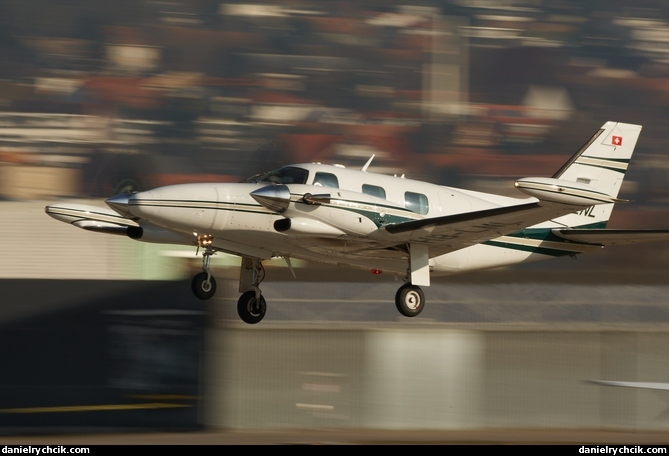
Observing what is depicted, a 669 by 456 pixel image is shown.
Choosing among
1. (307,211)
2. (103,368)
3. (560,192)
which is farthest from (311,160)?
(560,192)

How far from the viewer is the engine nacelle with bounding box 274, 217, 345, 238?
1656 cm

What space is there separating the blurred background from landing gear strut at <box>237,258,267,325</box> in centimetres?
210

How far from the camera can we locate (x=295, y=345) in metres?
25.7

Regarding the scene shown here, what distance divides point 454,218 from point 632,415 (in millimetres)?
11807

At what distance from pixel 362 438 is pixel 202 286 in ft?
30.9

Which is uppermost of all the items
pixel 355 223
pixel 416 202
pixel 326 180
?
pixel 326 180

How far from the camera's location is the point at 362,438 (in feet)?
82.4

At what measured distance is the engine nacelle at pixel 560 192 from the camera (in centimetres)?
1505

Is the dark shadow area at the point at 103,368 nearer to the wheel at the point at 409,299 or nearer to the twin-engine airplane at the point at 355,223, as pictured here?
the twin-engine airplane at the point at 355,223

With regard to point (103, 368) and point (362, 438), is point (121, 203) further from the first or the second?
point (362, 438)

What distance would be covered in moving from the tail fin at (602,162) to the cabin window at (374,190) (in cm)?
475

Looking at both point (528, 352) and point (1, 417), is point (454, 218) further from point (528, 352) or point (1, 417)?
point (1, 417)

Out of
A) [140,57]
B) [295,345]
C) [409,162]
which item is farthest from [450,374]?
[140,57]

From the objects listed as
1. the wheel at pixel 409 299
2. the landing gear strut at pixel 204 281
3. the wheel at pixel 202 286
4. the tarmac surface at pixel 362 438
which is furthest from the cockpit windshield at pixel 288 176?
the tarmac surface at pixel 362 438
